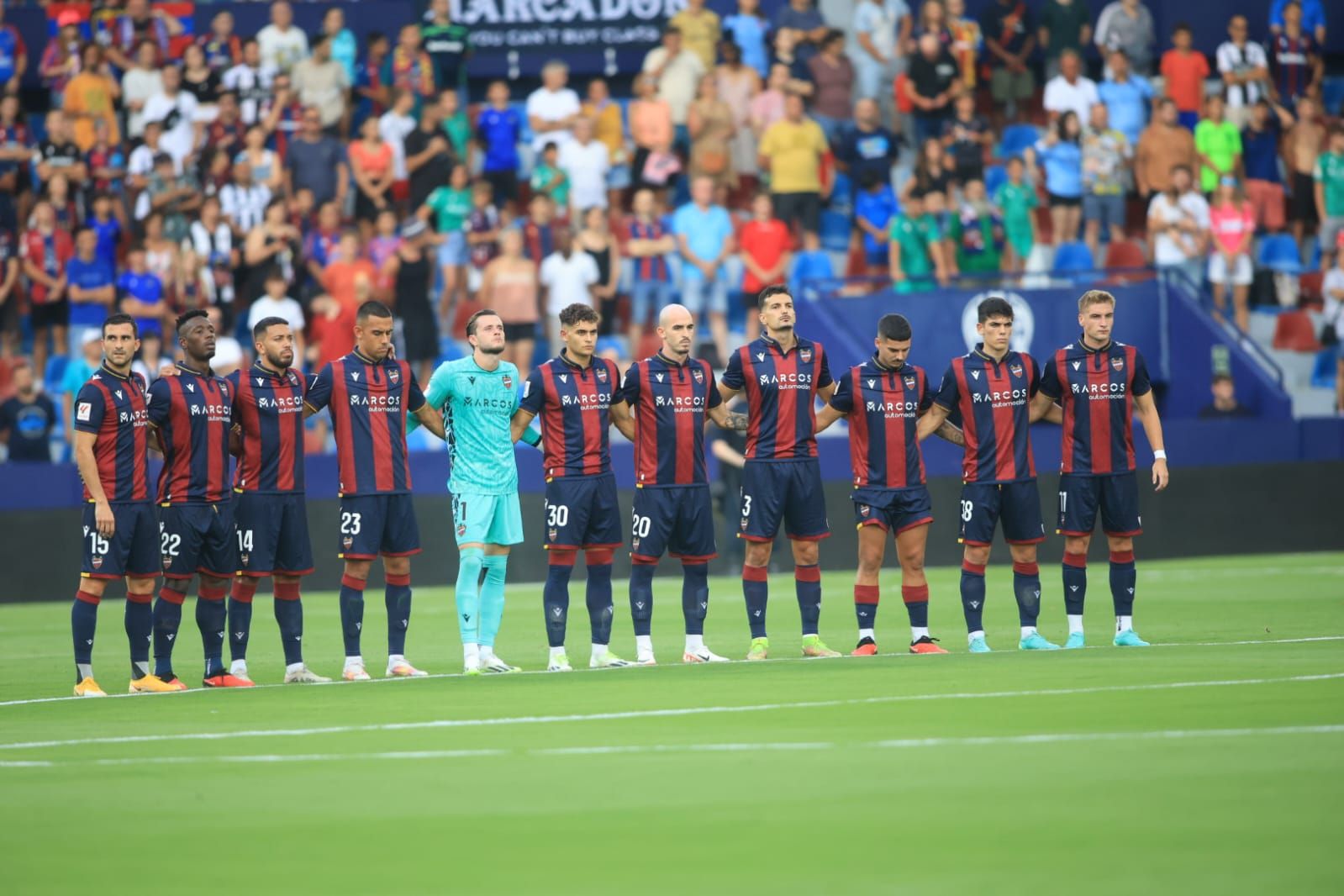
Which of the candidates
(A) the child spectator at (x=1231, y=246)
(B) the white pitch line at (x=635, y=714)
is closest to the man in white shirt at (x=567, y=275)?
(A) the child spectator at (x=1231, y=246)

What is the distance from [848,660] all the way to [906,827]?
20.8 feet

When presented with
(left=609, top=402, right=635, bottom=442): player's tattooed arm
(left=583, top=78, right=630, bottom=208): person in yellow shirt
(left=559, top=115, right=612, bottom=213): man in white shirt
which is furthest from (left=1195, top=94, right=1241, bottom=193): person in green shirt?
(left=609, top=402, right=635, bottom=442): player's tattooed arm

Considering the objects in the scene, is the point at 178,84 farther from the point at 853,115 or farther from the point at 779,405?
the point at 779,405

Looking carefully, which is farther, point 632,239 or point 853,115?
point 853,115

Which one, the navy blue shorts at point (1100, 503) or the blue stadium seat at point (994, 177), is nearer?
the navy blue shorts at point (1100, 503)

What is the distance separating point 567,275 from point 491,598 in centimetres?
1222

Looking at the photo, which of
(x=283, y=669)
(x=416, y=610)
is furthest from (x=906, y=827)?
(x=416, y=610)

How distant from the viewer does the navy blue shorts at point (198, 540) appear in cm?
1387

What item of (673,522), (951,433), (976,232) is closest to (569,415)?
(673,522)

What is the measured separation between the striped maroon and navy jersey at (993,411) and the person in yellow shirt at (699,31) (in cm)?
1424

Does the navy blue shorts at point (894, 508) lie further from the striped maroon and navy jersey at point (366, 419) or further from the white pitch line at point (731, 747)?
the white pitch line at point (731, 747)

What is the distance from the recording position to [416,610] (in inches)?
830

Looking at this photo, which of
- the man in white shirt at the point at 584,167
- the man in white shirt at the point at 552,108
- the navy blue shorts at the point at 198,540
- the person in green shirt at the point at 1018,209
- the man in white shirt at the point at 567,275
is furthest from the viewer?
the man in white shirt at the point at 552,108

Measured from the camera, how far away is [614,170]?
28078mm
